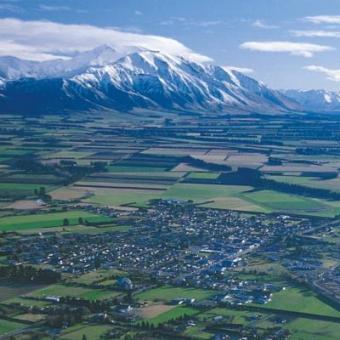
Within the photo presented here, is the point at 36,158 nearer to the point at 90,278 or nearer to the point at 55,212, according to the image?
the point at 55,212

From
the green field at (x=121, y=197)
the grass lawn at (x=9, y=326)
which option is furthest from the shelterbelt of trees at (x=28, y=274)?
the green field at (x=121, y=197)

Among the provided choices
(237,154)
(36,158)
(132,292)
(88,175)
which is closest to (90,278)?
(132,292)

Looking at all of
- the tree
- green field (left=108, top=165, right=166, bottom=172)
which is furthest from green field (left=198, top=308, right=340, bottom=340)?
green field (left=108, top=165, right=166, bottom=172)

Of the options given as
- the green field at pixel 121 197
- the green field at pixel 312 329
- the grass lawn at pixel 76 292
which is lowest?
the green field at pixel 312 329

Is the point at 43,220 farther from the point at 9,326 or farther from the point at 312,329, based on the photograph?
the point at 312,329

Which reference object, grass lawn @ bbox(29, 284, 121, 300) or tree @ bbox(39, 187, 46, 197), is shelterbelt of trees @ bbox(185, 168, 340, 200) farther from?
grass lawn @ bbox(29, 284, 121, 300)

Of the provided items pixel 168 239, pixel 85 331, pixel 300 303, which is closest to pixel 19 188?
pixel 168 239

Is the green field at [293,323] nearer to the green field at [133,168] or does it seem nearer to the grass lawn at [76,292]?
the grass lawn at [76,292]

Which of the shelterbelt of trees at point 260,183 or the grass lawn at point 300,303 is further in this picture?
the shelterbelt of trees at point 260,183
